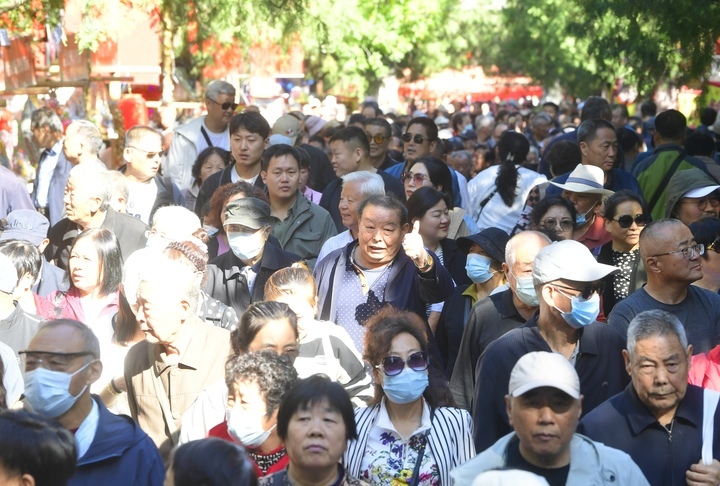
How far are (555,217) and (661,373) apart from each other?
3009 mm

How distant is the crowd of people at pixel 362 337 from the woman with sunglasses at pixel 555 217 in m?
0.02

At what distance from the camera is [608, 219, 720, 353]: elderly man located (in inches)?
266

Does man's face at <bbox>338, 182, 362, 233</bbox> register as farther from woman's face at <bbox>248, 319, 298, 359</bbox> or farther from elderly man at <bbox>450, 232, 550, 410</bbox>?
woman's face at <bbox>248, 319, 298, 359</bbox>

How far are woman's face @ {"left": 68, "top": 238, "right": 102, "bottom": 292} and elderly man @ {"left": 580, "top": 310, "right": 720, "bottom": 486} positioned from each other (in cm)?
356

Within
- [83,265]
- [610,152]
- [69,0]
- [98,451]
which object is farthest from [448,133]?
[98,451]

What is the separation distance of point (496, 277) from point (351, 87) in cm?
3696

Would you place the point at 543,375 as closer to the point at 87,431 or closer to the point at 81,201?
the point at 87,431

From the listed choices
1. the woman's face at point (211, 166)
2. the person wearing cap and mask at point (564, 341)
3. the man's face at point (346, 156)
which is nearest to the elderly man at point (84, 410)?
the person wearing cap and mask at point (564, 341)

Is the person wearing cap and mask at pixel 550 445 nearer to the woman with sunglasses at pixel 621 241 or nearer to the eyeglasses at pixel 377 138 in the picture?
the woman with sunglasses at pixel 621 241

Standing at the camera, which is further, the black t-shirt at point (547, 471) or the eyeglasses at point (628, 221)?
the eyeglasses at point (628, 221)

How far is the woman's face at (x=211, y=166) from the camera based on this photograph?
11750 millimetres

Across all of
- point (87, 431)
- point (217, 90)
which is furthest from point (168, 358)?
point (217, 90)

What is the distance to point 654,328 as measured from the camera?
557cm

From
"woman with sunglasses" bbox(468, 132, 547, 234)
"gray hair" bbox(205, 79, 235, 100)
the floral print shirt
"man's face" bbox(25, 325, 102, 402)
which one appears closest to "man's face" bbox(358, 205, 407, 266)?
the floral print shirt
